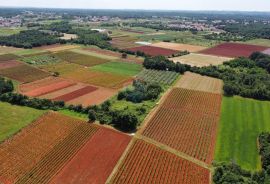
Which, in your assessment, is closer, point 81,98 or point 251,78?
point 81,98

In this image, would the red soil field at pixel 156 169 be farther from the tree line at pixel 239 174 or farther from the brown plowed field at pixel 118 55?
the brown plowed field at pixel 118 55

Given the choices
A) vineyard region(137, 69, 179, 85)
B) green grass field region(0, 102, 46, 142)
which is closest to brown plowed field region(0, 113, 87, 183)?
green grass field region(0, 102, 46, 142)

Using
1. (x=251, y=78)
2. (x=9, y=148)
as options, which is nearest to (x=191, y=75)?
(x=251, y=78)

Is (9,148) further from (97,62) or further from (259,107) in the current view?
(97,62)

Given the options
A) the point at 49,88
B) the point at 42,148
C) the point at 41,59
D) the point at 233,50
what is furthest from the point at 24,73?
the point at 233,50

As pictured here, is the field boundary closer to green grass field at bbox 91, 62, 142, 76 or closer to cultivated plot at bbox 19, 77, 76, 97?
cultivated plot at bbox 19, 77, 76, 97
